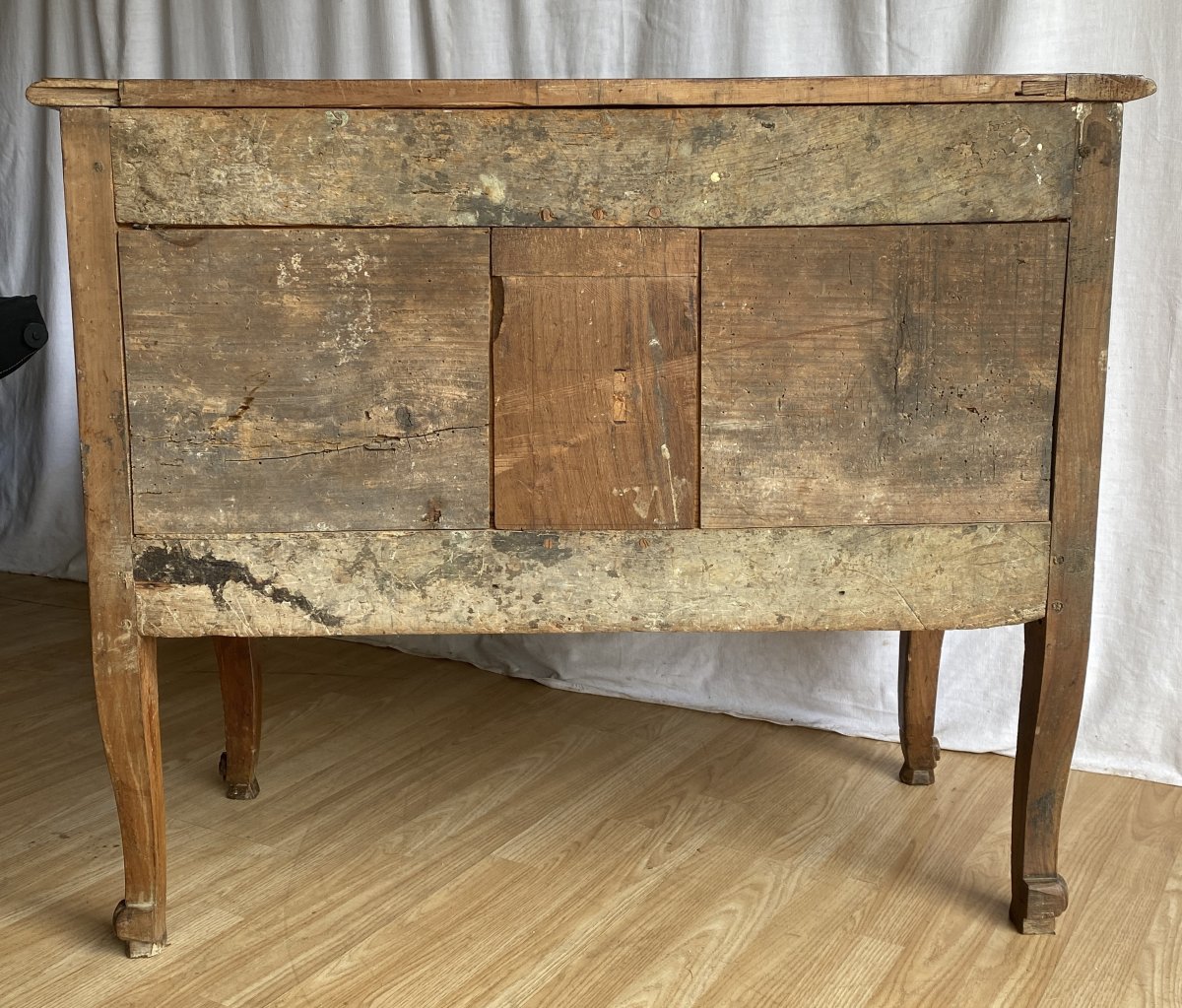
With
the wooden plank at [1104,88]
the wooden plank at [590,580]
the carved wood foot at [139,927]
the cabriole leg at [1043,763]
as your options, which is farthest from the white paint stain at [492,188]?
the carved wood foot at [139,927]

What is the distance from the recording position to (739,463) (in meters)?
1.09

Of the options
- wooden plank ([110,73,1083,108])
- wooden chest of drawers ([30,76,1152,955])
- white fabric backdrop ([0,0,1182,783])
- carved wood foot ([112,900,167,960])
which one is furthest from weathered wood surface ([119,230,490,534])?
white fabric backdrop ([0,0,1182,783])

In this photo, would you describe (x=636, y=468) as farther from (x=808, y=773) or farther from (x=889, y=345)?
(x=808, y=773)

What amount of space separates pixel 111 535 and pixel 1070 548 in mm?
905

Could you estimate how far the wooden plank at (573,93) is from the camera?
3.34 feet

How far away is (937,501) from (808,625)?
6.7 inches

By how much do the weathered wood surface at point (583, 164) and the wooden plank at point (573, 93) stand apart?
12mm

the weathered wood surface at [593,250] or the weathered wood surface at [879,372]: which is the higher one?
the weathered wood surface at [593,250]

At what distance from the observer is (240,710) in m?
1.52

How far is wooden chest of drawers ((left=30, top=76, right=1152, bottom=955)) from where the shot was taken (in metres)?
1.04

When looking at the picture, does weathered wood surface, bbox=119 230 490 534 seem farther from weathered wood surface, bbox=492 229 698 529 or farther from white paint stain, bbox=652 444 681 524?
white paint stain, bbox=652 444 681 524

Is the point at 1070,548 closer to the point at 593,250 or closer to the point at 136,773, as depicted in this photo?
the point at 593,250

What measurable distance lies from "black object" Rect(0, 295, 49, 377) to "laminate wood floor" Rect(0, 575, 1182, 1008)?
58 centimetres

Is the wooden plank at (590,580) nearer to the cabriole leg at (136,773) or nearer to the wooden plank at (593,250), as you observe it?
the cabriole leg at (136,773)
